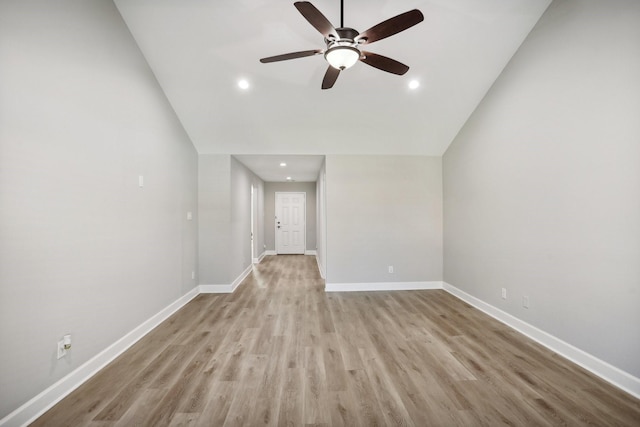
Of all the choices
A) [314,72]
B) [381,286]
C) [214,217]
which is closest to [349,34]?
[314,72]

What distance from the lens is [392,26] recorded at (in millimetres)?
1774

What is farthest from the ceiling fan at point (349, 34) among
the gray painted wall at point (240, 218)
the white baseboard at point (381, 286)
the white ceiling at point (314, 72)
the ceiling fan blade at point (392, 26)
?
the white baseboard at point (381, 286)

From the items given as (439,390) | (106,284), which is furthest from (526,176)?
(106,284)

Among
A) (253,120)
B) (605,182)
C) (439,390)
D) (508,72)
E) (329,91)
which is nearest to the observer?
(439,390)

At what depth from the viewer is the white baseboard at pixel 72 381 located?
5.33 feet

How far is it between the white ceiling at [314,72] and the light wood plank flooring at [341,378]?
2.61 m

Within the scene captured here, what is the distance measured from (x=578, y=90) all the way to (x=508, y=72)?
37.2 inches

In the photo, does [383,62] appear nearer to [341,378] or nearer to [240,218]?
[341,378]

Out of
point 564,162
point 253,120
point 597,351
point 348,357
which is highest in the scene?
point 253,120

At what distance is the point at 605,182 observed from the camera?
210 centimetres

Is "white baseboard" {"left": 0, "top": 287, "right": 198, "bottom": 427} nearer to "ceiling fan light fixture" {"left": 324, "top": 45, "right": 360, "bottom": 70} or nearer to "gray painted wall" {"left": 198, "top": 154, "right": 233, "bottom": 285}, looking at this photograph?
"gray painted wall" {"left": 198, "top": 154, "right": 233, "bottom": 285}

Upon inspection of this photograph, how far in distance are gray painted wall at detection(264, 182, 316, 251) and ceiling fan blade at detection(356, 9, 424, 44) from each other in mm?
6747

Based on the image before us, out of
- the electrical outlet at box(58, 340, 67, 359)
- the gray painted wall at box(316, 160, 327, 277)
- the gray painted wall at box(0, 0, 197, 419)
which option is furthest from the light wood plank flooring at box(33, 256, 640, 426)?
the gray painted wall at box(316, 160, 327, 277)

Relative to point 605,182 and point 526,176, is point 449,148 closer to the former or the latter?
point 526,176
